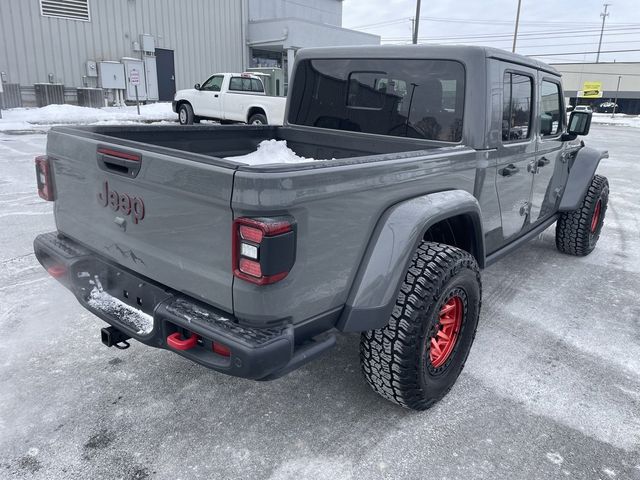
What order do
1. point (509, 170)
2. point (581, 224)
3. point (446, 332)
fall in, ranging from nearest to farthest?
point (446, 332), point (509, 170), point (581, 224)

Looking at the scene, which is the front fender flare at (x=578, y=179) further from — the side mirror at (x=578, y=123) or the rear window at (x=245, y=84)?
the rear window at (x=245, y=84)

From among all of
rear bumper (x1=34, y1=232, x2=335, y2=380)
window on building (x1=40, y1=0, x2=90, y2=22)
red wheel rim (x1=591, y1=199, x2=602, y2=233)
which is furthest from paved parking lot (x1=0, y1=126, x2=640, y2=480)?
window on building (x1=40, y1=0, x2=90, y2=22)

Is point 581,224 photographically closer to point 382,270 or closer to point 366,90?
point 366,90

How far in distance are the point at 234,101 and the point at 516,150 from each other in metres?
13.2

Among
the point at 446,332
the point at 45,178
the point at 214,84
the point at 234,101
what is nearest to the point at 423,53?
the point at 446,332

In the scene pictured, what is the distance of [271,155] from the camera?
3889mm

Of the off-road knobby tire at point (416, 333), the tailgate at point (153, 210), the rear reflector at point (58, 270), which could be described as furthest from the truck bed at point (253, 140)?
the off-road knobby tire at point (416, 333)

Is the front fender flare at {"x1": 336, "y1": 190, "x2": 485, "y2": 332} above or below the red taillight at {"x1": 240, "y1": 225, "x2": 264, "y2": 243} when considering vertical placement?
below

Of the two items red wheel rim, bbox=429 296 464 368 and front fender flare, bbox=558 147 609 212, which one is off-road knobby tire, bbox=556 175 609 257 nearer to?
front fender flare, bbox=558 147 609 212

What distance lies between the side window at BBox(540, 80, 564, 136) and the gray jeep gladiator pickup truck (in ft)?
0.59

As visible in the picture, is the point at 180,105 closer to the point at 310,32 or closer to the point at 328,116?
the point at 310,32

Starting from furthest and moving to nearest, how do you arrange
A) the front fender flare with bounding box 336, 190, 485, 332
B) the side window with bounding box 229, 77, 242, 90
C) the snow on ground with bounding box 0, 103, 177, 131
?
the snow on ground with bounding box 0, 103, 177, 131
the side window with bounding box 229, 77, 242, 90
the front fender flare with bounding box 336, 190, 485, 332

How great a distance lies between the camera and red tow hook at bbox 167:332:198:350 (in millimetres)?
2123

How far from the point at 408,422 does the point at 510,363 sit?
3.21 ft
